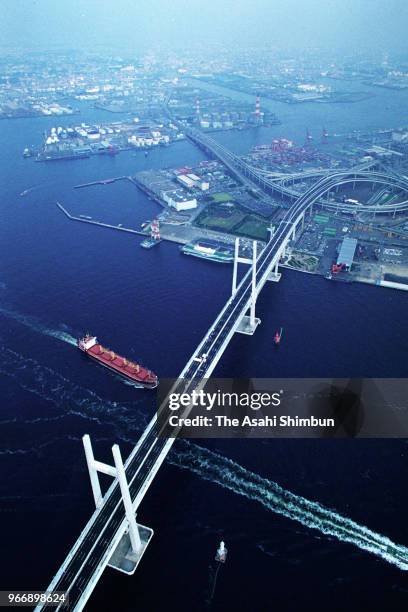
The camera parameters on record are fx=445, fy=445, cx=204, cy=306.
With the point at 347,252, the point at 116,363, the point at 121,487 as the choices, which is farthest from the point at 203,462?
the point at 347,252

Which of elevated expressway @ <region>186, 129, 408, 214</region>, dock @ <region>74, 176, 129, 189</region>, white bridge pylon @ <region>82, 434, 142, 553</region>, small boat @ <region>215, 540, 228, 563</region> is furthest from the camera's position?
dock @ <region>74, 176, 129, 189</region>

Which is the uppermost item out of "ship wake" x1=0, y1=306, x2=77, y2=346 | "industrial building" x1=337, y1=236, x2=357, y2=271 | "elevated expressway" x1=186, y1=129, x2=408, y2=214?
"elevated expressway" x1=186, y1=129, x2=408, y2=214

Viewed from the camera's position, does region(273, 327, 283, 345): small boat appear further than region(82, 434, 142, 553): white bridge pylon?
Yes

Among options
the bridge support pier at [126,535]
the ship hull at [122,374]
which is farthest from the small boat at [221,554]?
the ship hull at [122,374]

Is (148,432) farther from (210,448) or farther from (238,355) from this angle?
(238,355)

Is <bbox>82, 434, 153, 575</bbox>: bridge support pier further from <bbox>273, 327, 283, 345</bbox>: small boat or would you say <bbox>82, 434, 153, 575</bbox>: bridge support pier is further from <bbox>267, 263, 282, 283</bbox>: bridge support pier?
<bbox>267, 263, 282, 283</bbox>: bridge support pier

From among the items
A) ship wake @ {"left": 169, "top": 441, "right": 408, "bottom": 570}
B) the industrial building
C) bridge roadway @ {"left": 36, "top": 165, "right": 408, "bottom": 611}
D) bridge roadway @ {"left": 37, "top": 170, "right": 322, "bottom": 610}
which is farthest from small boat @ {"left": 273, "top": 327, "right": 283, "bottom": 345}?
the industrial building
